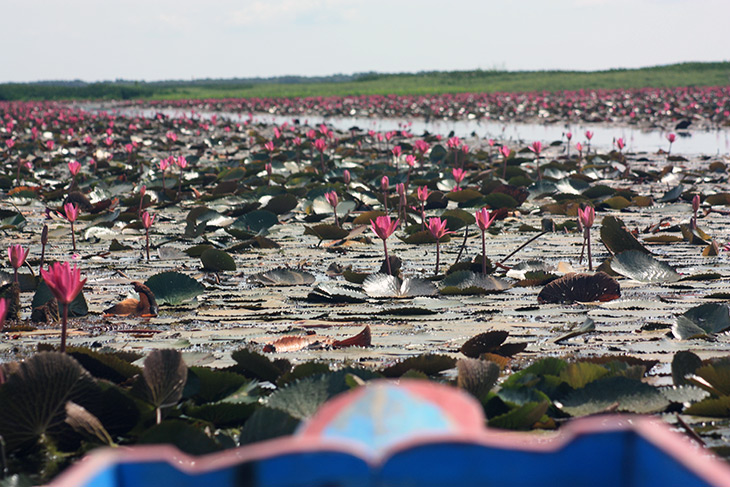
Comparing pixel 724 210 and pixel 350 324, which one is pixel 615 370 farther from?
pixel 724 210

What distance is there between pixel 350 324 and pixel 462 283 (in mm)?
656

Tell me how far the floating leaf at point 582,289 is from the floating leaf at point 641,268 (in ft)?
1.18

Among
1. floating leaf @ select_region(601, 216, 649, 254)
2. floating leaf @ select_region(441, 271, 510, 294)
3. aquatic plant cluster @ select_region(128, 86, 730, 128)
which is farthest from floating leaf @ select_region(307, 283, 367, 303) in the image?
aquatic plant cluster @ select_region(128, 86, 730, 128)

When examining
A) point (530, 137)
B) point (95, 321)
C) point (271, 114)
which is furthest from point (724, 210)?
point (271, 114)

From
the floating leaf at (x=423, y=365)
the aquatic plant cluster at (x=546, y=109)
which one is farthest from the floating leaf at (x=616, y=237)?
the aquatic plant cluster at (x=546, y=109)

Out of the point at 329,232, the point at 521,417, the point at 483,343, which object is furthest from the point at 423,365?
the point at 329,232

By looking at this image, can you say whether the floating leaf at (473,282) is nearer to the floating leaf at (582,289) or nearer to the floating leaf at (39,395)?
the floating leaf at (582,289)

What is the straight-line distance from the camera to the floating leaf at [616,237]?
3.53 meters

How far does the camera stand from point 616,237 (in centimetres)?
355

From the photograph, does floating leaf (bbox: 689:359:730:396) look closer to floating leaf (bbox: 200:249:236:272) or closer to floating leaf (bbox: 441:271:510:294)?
floating leaf (bbox: 441:271:510:294)

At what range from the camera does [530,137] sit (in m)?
15.3

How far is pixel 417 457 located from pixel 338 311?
93.2 inches

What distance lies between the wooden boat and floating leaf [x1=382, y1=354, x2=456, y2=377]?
52.3 inches

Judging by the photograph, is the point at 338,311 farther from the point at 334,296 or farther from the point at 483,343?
the point at 483,343
